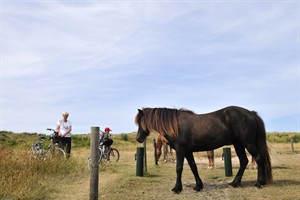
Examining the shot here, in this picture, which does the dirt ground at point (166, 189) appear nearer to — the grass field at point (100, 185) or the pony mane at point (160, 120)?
the grass field at point (100, 185)

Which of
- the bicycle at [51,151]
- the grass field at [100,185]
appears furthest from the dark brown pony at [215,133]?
the bicycle at [51,151]

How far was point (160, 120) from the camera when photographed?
8.66 metres

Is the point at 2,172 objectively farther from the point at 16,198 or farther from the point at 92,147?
the point at 92,147

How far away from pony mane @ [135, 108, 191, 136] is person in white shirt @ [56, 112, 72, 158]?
185 inches

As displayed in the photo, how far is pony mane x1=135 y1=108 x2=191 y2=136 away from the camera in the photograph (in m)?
8.55

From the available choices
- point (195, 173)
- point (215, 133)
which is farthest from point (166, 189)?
point (215, 133)

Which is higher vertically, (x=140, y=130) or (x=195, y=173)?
(x=140, y=130)

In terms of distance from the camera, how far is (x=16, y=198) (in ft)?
23.2

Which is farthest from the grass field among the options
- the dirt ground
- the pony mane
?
the pony mane

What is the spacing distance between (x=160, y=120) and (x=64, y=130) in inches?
212

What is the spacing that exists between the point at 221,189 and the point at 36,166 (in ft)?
18.3

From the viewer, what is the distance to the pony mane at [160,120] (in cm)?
855

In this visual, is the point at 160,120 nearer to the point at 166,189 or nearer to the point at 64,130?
the point at 166,189

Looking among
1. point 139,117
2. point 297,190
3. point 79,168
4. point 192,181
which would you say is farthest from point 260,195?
point 79,168
